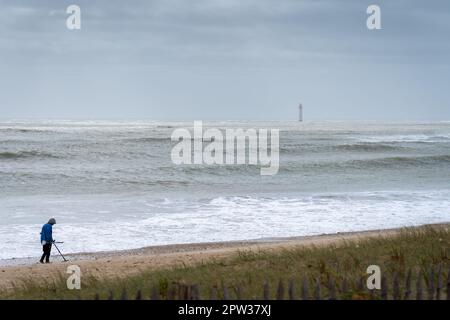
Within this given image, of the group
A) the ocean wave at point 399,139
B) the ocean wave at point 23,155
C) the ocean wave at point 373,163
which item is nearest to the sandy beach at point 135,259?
the ocean wave at point 373,163

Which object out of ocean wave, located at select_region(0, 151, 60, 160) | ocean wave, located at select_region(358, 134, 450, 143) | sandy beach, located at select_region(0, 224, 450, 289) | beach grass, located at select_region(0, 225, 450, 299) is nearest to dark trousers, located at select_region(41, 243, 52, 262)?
sandy beach, located at select_region(0, 224, 450, 289)

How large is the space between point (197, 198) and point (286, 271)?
17.9 m

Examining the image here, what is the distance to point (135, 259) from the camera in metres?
14.6

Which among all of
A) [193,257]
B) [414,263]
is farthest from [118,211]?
[414,263]

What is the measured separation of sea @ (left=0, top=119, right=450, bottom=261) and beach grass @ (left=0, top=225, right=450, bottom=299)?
6859 mm

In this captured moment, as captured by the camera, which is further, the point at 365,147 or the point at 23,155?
the point at 365,147

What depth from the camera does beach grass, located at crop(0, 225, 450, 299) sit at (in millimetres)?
7848

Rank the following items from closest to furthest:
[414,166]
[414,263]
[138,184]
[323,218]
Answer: [414,263] < [323,218] < [138,184] < [414,166]

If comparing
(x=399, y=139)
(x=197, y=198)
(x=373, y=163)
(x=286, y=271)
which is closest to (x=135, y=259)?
(x=286, y=271)

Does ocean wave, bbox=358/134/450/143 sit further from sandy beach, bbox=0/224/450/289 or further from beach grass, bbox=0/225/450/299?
beach grass, bbox=0/225/450/299

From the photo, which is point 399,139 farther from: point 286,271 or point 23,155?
point 286,271
